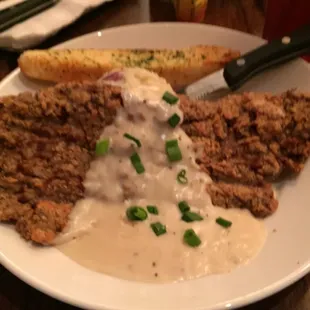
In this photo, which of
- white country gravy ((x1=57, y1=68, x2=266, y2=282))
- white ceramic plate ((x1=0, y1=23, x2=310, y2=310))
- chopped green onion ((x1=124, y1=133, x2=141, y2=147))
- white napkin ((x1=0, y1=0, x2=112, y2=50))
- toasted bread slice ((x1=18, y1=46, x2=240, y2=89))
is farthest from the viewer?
white napkin ((x1=0, y1=0, x2=112, y2=50))

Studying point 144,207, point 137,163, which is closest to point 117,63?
point 137,163

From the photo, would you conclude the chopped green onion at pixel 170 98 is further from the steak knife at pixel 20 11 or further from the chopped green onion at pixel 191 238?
the steak knife at pixel 20 11

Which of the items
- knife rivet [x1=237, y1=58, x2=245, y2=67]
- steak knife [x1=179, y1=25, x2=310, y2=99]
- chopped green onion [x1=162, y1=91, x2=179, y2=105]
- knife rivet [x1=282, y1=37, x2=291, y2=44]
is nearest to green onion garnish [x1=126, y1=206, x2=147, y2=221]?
chopped green onion [x1=162, y1=91, x2=179, y2=105]

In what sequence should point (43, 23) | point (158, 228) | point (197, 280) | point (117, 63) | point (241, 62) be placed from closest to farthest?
1. point (197, 280)
2. point (158, 228)
3. point (241, 62)
4. point (117, 63)
5. point (43, 23)

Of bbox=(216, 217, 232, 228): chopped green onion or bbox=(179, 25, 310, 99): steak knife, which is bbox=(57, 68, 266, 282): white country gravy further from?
bbox=(179, 25, 310, 99): steak knife

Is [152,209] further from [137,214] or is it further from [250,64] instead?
[250,64]

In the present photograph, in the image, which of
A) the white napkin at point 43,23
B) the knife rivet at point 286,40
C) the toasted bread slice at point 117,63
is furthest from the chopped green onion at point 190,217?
the white napkin at point 43,23

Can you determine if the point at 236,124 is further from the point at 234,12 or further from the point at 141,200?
the point at 234,12
